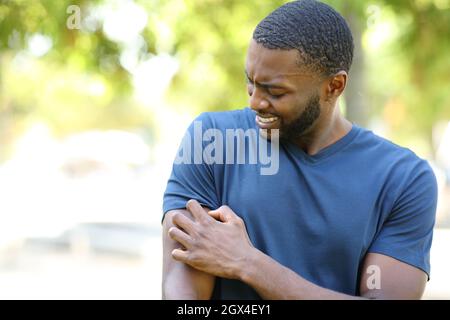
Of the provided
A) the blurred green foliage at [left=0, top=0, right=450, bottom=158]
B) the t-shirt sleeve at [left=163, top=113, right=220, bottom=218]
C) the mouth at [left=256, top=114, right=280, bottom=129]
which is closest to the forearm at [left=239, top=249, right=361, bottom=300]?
the t-shirt sleeve at [left=163, top=113, right=220, bottom=218]

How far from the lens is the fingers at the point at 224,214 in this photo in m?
2.44

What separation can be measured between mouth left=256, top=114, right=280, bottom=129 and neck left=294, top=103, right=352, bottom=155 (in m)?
0.16

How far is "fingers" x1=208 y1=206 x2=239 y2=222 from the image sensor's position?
2.44m

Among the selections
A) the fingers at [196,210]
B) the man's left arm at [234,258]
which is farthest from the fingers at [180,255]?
the fingers at [196,210]

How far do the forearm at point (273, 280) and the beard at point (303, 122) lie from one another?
450 mm

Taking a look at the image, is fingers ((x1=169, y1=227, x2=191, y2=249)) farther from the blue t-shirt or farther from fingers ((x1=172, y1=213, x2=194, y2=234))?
the blue t-shirt

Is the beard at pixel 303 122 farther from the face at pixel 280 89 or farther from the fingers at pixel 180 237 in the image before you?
the fingers at pixel 180 237

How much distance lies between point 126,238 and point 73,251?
4.07 feet

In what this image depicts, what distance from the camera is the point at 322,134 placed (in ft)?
8.86

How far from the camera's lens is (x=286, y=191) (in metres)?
2.57

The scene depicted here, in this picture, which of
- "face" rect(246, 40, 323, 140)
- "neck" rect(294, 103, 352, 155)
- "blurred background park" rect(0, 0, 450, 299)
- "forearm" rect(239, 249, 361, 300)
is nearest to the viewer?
"forearm" rect(239, 249, 361, 300)

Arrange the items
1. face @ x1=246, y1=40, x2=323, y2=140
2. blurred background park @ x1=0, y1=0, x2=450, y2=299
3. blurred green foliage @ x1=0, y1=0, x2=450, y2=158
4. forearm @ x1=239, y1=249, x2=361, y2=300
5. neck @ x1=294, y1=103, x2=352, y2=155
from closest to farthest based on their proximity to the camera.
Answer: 1. forearm @ x1=239, y1=249, x2=361, y2=300
2. face @ x1=246, y1=40, x2=323, y2=140
3. neck @ x1=294, y1=103, x2=352, y2=155
4. blurred green foliage @ x1=0, y1=0, x2=450, y2=158
5. blurred background park @ x1=0, y1=0, x2=450, y2=299

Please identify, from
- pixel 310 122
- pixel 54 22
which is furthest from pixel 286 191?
pixel 54 22

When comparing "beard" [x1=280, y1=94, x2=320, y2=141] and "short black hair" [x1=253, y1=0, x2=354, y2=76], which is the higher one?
"short black hair" [x1=253, y1=0, x2=354, y2=76]
